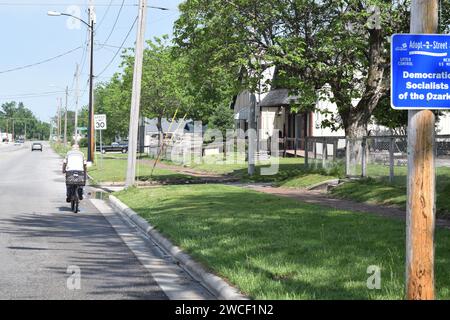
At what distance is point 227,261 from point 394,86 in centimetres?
378

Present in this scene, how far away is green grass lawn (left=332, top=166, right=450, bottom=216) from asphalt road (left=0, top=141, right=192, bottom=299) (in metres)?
6.90

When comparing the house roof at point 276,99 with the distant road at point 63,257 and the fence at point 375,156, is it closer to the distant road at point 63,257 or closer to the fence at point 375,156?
the fence at point 375,156

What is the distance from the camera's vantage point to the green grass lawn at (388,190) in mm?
14175

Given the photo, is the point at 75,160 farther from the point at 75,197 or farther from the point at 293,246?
the point at 293,246

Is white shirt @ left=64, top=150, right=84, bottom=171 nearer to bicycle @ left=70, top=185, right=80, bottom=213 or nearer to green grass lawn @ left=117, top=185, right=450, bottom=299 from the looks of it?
bicycle @ left=70, top=185, right=80, bottom=213

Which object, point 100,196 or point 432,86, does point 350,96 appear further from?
point 432,86

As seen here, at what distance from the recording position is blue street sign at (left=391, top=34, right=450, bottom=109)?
18.1 feet

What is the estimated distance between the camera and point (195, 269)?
830 cm

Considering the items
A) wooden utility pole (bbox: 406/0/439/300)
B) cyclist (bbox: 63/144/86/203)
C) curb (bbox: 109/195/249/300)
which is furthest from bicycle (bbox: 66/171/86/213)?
wooden utility pole (bbox: 406/0/439/300)

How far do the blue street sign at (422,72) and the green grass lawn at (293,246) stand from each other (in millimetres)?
→ 2069

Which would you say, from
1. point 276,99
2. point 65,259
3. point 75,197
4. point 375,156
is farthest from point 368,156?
point 276,99

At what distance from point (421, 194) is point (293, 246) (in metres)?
3.81

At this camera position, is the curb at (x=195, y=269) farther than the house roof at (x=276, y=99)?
No

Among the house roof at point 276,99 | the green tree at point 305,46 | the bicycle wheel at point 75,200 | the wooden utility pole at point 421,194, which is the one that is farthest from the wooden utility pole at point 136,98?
the house roof at point 276,99
